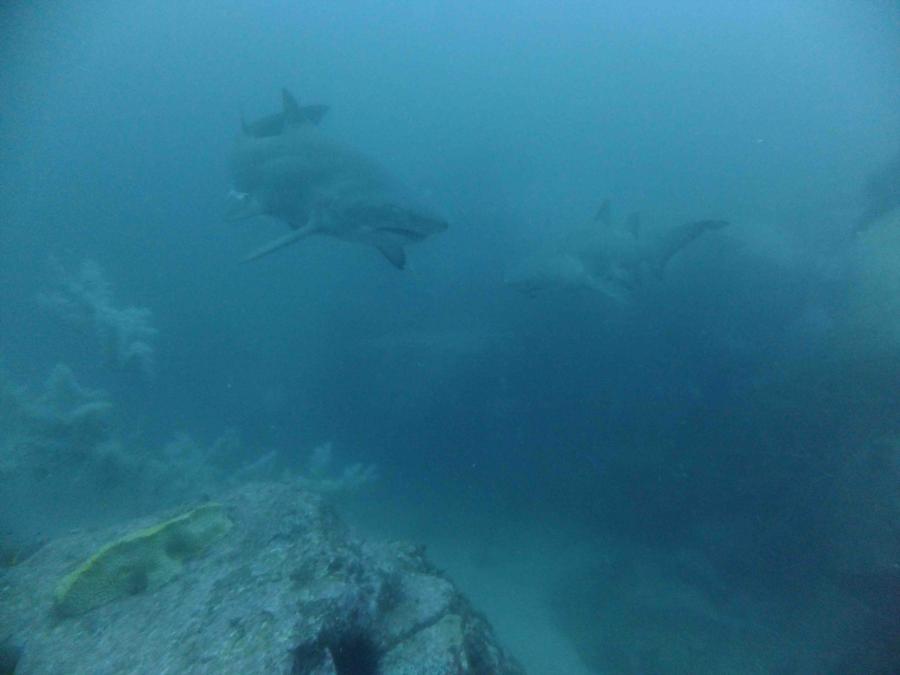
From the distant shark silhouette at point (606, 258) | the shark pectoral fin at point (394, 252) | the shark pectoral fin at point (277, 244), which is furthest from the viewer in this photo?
the distant shark silhouette at point (606, 258)

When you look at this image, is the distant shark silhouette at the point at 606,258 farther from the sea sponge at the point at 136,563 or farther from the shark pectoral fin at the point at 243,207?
the sea sponge at the point at 136,563

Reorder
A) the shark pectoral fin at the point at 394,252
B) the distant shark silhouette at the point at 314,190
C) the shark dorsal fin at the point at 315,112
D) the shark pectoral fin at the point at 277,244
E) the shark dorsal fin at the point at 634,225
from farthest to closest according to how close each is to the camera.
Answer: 1. the shark dorsal fin at the point at 634,225
2. the shark dorsal fin at the point at 315,112
3. the shark pectoral fin at the point at 277,244
4. the shark pectoral fin at the point at 394,252
5. the distant shark silhouette at the point at 314,190

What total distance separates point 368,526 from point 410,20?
90094mm

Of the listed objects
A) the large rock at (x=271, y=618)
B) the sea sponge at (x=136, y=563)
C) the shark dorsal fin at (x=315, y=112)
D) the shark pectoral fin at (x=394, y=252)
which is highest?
the shark dorsal fin at (x=315, y=112)

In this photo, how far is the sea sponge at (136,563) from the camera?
4320 mm

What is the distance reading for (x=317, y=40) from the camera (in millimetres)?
75312

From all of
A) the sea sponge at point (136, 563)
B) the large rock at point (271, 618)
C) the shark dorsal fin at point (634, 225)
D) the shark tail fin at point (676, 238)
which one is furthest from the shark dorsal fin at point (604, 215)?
the sea sponge at point (136, 563)

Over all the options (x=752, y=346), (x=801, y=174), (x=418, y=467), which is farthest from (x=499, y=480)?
(x=801, y=174)

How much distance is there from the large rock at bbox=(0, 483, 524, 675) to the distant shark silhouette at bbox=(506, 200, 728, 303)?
7.75 metres

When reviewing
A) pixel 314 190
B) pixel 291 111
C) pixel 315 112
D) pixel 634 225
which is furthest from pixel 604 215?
pixel 291 111

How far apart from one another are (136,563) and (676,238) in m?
13.0

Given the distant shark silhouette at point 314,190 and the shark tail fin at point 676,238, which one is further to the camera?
the shark tail fin at point 676,238

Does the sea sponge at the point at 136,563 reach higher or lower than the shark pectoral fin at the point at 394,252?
lower

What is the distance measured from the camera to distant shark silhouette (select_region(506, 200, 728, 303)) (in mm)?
11227
